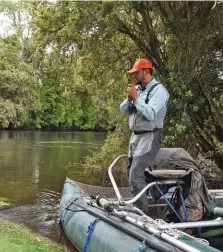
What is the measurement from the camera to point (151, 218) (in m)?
4.75

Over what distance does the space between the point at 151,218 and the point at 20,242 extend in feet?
6.48

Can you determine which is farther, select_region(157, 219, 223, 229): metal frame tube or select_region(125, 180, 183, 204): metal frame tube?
select_region(125, 180, 183, 204): metal frame tube

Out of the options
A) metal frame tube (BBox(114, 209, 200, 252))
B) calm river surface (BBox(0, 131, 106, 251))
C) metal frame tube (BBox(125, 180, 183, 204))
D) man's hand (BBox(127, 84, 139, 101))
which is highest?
man's hand (BBox(127, 84, 139, 101))

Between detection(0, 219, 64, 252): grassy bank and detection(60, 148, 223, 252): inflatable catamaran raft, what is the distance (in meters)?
0.34

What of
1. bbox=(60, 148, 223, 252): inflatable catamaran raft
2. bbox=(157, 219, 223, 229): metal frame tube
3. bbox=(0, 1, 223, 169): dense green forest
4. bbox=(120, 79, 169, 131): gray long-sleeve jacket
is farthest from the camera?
bbox=(0, 1, 223, 169): dense green forest

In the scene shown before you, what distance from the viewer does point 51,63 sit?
12633 mm

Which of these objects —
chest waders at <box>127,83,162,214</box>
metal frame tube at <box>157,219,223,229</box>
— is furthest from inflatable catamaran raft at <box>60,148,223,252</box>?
chest waders at <box>127,83,162,214</box>

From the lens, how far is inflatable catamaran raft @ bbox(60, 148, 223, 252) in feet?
13.1

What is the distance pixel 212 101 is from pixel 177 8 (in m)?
2.09

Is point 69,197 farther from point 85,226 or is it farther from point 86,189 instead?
point 85,226

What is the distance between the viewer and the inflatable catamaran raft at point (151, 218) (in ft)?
13.1

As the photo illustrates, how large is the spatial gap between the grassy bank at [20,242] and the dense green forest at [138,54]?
426cm

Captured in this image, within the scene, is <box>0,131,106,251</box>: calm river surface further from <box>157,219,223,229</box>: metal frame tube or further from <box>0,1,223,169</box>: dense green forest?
<box>157,219,223,229</box>: metal frame tube

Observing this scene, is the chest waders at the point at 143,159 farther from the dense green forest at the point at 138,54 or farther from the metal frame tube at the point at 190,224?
the dense green forest at the point at 138,54
